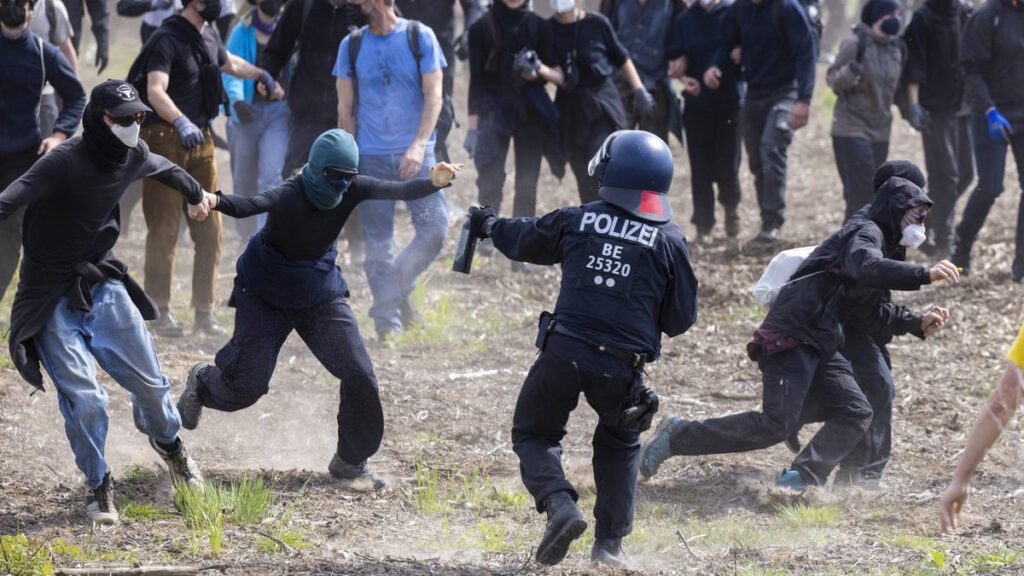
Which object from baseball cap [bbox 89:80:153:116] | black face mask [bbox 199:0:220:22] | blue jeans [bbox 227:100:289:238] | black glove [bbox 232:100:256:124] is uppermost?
black face mask [bbox 199:0:220:22]

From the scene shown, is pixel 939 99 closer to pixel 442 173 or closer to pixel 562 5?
pixel 562 5

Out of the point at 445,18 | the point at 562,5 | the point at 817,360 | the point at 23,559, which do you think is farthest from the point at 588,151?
the point at 23,559

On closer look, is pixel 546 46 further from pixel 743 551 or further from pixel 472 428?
pixel 743 551

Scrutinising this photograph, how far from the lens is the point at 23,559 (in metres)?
5.39

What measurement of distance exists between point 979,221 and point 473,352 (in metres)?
4.54

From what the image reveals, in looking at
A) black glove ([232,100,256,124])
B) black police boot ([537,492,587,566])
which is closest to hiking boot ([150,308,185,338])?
black glove ([232,100,256,124])

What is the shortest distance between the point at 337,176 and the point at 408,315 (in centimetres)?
383

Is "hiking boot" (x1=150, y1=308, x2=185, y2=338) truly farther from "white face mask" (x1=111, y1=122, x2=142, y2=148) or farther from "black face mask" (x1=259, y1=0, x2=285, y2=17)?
"white face mask" (x1=111, y1=122, x2=142, y2=148)

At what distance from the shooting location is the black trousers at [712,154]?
1258cm

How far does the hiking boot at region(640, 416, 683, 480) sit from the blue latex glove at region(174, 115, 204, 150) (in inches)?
139

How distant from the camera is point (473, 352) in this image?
32.6 feet

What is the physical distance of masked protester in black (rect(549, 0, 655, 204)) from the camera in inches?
443

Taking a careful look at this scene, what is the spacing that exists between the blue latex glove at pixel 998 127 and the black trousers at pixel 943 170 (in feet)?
3.49

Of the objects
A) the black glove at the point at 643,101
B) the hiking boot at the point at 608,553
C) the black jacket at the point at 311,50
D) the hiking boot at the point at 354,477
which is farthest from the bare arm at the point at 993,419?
the black glove at the point at 643,101
